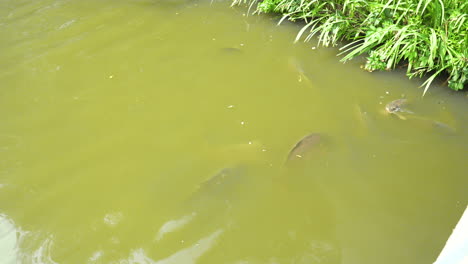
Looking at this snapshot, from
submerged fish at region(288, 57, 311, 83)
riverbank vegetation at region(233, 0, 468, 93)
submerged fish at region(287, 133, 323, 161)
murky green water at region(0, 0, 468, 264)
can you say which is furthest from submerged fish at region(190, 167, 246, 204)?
riverbank vegetation at region(233, 0, 468, 93)

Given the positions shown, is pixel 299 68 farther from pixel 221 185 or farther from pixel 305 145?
pixel 221 185

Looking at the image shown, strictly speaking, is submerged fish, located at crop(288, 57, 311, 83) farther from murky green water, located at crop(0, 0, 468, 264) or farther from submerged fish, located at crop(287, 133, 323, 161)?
submerged fish, located at crop(287, 133, 323, 161)

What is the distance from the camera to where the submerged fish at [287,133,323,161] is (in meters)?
2.83

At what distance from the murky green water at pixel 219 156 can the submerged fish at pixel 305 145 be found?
29 millimetres

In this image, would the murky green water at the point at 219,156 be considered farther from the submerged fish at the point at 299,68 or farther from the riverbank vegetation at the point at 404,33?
the riverbank vegetation at the point at 404,33

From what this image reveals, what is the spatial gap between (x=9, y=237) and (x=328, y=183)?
203 centimetres

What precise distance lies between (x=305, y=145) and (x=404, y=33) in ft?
4.52

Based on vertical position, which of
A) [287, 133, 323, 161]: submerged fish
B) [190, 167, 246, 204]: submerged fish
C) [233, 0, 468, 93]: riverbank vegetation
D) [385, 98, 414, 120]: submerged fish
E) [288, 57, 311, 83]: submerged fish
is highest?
[233, 0, 468, 93]: riverbank vegetation

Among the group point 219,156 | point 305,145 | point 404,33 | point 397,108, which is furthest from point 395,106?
point 219,156

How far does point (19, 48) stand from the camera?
446 cm

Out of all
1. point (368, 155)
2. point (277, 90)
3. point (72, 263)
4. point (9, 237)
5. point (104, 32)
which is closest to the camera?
point (72, 263)

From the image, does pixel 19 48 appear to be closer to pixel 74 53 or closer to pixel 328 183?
pixel 74 53

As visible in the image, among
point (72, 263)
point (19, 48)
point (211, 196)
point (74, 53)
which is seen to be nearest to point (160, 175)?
point (211, 196)

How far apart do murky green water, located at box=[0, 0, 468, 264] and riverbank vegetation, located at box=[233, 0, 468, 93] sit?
16 centimetres
